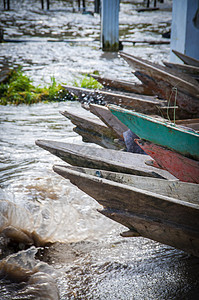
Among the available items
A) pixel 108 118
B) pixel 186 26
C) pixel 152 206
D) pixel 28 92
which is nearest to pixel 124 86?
pixel 108 118

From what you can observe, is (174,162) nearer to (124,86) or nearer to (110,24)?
(124,86)

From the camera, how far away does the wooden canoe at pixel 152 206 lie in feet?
5.51

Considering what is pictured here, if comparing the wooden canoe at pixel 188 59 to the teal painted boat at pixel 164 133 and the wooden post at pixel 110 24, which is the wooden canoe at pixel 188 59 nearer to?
the teal painted boat at pixel 164 133

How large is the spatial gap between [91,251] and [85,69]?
572 cm

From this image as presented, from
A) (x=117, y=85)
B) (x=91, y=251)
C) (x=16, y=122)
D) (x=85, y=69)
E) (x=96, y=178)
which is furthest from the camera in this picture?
(x=85, y=69)

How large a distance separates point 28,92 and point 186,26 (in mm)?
2999

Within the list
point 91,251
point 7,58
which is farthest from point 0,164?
point 7,58

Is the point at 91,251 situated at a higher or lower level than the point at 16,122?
lower

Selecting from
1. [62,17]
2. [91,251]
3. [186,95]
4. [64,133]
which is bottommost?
[91,251]

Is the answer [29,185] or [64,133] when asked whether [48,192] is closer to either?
[29,185]

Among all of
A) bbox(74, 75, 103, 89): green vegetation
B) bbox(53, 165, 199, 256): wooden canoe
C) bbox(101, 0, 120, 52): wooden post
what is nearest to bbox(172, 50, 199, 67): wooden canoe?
bbox(53, 165, 199, 256): wooden canoe

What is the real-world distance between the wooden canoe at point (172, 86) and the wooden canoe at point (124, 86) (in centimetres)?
10

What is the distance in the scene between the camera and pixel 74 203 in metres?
3.01

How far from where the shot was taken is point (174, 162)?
198 centimetres
